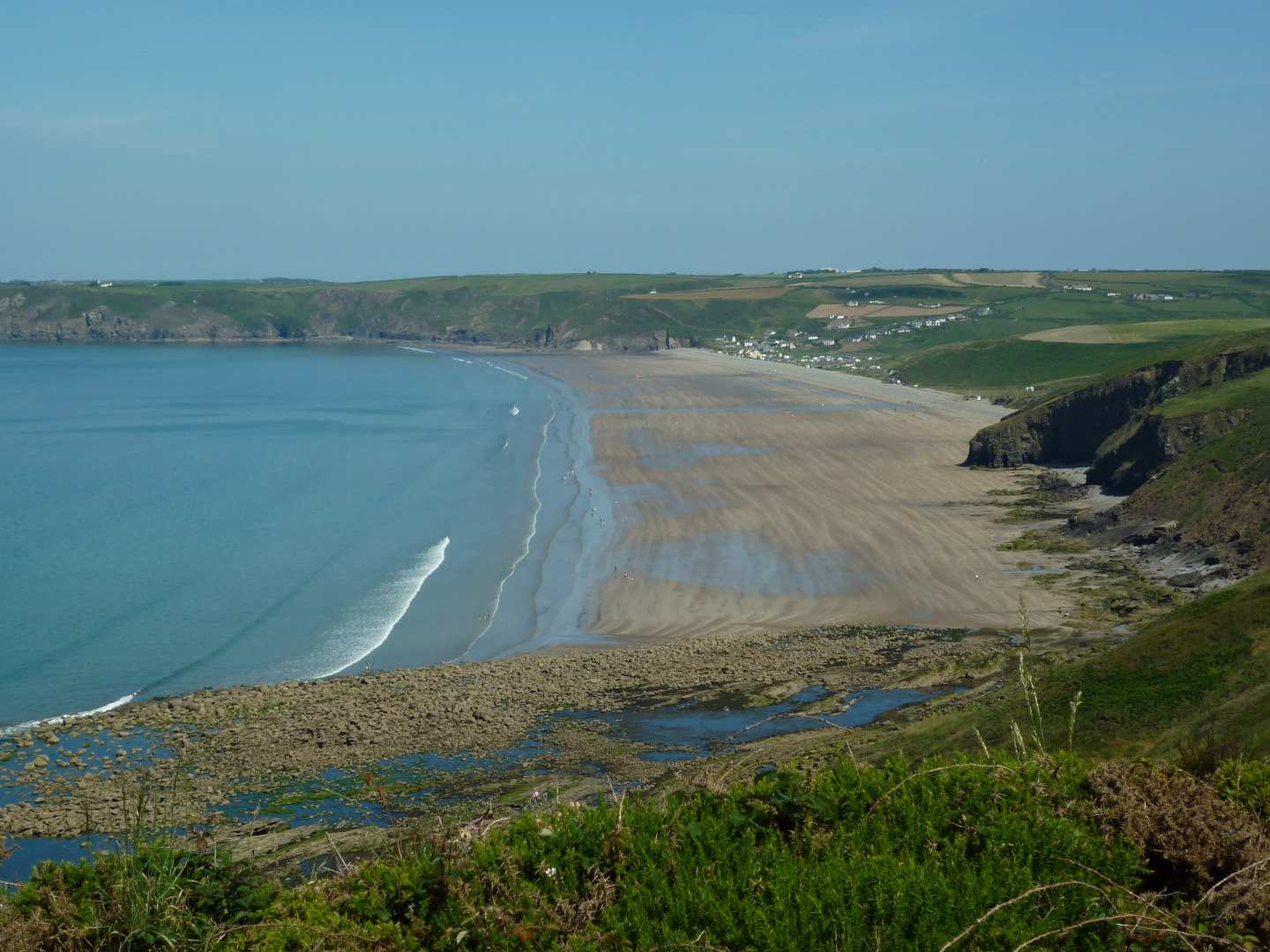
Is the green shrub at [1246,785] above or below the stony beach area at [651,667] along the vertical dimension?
above

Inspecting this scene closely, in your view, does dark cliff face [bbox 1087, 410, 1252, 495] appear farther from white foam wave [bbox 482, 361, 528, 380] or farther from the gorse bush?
white foam wave [bbox 482, 361, 528, 380]

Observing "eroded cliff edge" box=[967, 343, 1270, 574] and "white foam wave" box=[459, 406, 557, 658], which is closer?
"white foam wave" box=[459, 406, 557, 658]

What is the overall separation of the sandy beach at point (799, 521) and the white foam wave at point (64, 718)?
524 inches

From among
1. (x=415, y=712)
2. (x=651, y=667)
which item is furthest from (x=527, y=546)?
(x=415, y=712)

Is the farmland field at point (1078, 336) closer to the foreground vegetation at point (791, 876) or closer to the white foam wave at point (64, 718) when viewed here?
the white foam wave at point (64, 718)

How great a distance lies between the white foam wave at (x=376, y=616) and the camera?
33.8 metres

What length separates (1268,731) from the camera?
15102 mm

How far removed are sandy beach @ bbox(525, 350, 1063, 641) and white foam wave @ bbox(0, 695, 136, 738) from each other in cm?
1331

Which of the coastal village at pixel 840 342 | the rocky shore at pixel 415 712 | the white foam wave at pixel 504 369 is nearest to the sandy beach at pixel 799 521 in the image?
the rocky shore at pixel 415 712

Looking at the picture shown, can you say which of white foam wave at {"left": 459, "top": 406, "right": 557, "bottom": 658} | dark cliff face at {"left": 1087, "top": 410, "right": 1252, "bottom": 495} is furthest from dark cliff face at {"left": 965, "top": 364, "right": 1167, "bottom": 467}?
white foam wave at {"left": 459, "top": 406, "right": 557, "bottom": 658}

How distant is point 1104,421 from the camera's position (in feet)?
224

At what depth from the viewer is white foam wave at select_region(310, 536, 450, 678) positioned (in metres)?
33.8

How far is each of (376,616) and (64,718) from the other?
11.4m

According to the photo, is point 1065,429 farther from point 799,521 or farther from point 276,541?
point 276,541
